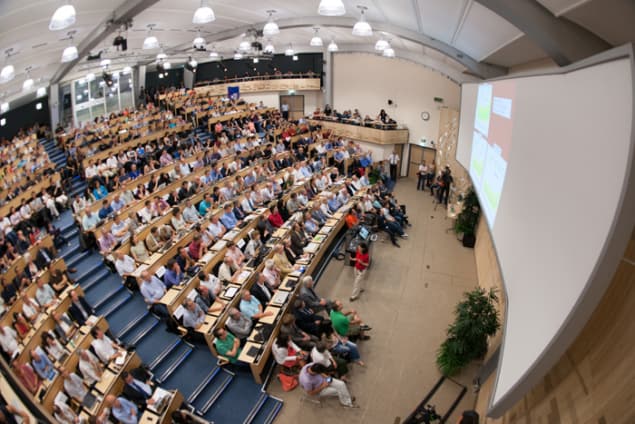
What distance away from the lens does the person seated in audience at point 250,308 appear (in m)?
6.65

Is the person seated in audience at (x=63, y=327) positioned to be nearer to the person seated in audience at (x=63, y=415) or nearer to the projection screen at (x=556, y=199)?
the person seated in audience at (x=63, y=415)

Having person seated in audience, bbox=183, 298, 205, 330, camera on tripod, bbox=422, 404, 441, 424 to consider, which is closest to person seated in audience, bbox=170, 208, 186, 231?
person seated in audience, bbox=183, 298, 205, 330

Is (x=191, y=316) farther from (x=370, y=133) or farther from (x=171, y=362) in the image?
(x=370, y=133)

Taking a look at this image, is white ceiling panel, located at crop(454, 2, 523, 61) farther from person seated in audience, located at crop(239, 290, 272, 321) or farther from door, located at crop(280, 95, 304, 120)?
door, located at crop(280, 95, 304, 120)

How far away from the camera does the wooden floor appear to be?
5.68m

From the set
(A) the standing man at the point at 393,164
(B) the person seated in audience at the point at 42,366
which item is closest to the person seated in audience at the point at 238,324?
(B) the person seated in audience at the point at 42,366

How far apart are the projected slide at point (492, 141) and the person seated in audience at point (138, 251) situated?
21.8 feet

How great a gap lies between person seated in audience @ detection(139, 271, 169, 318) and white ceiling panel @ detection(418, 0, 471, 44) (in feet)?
21.8

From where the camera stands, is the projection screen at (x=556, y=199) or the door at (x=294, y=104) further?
the door at (x=294, y=104)

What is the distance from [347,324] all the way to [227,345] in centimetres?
206

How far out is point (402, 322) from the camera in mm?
7414

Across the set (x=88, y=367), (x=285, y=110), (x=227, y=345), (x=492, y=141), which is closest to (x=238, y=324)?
(x=227, y=345)

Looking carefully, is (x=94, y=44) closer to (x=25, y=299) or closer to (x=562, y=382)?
(x=25, y=299)

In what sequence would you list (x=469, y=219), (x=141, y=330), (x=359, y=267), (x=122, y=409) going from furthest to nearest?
(x=469, y=219)
(x=359, y=267)
(x=141, y=330)
(x=122, y=409)
